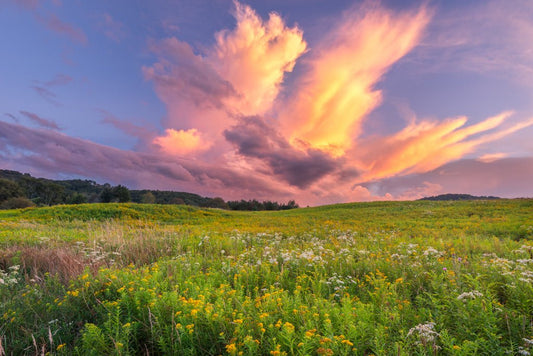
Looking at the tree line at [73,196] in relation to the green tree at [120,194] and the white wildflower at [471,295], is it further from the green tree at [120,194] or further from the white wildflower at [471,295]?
the white wildflower at [471,295]

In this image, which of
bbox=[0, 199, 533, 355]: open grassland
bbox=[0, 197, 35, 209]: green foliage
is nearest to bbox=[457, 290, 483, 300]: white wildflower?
bbox=[0, 199, 533, 355]: open grassland

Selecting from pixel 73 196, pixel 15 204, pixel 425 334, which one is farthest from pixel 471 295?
pixel 73 196

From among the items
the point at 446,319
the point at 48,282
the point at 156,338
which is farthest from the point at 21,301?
the point at 446,319

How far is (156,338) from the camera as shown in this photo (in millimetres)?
3316

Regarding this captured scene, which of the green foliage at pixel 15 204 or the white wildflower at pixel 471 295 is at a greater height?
the white wildflower at pixel 471 295

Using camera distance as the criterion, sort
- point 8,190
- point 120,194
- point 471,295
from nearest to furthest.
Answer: point 471,295, point 120,194, point 8,190

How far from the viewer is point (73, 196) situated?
7962 centimetres

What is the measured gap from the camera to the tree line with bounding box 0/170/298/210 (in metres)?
68.9

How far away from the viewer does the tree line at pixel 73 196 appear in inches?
2712

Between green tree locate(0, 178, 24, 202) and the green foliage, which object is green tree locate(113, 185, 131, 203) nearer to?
the green foliage

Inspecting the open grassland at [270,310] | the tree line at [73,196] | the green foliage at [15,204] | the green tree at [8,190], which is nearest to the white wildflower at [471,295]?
the open grassland at [270,310]

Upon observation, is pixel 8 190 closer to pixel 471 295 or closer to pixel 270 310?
pixel 270 310

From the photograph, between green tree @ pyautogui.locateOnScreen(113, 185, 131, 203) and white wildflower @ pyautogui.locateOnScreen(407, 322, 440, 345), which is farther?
green tree @ pyautogui.locateOnScreen(113, 185, 131, 203)

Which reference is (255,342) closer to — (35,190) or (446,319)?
(446,319)
